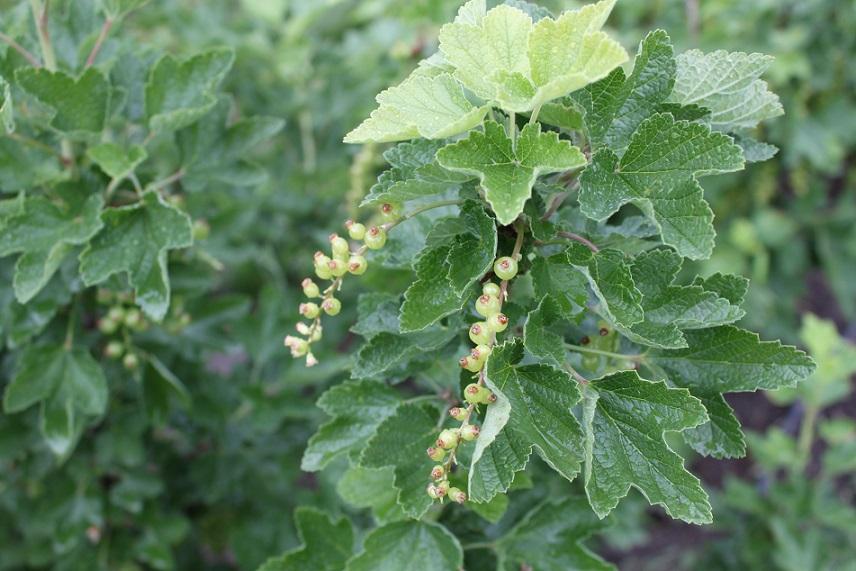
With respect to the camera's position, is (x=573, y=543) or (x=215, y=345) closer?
(x=573, y=543)

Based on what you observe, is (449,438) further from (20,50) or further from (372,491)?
(20,50)

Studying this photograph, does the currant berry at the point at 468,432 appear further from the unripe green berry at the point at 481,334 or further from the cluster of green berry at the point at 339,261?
the cluster of green berry at the point at 339,261

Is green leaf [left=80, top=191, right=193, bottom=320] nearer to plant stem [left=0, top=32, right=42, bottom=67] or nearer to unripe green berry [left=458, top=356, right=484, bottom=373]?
plant stem [left=0, top=32, right=42, bottom=67]

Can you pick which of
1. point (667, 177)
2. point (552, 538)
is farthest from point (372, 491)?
point (667, 177)

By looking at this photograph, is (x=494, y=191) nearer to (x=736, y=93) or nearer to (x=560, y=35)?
(x=560, y=35)

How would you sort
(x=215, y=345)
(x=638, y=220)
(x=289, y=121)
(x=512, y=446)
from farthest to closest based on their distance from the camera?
(x=289, y=121) < (x=215, y=345) < (x=638, y=220) < (x=512, y=446)

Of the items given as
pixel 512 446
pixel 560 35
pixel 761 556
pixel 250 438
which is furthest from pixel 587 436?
pixel 761 556

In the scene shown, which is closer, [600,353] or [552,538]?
[600,353]
